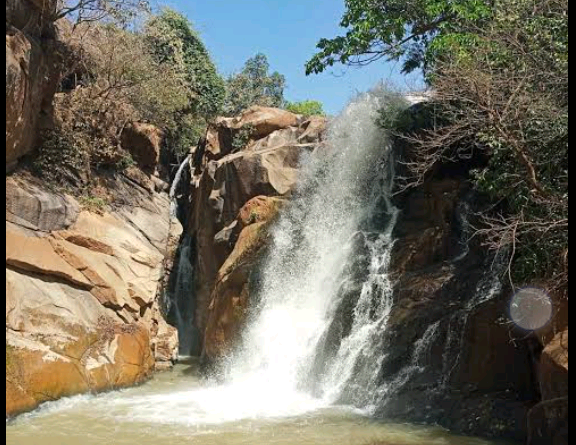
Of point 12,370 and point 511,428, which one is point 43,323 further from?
point 511,428

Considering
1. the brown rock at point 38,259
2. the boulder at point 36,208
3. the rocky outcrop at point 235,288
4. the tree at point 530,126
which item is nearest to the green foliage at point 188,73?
the boulder at point 36,208

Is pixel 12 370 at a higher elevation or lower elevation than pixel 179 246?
lower

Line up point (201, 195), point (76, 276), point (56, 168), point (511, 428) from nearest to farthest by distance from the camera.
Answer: point (511, 428) < point (76, 276) < point (56, 168) < point (201, 195)

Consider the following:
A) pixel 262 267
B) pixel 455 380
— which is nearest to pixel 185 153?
pixel 262 267

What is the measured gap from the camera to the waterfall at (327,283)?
12.1 m

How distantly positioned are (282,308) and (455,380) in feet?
A: 19.2

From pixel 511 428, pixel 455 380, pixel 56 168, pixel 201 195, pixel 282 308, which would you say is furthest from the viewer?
pixel 201 195

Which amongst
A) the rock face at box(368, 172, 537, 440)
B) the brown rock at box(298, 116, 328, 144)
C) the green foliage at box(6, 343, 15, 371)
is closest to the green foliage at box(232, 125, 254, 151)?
the brown rock at box(298, 116, 328, 144)

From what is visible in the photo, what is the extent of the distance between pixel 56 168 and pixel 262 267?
22.0ft

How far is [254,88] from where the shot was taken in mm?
36594

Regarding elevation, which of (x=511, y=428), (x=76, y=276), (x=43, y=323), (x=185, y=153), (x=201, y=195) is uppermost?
(x=185, y=153)

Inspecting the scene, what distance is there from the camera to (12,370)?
1071 cm

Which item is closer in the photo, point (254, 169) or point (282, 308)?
point (282, 308)

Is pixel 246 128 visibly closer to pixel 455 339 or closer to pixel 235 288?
pixel 235 288
